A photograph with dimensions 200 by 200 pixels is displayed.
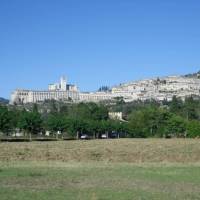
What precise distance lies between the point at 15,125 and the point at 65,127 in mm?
17459

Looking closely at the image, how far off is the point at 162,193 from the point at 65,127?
433 feet

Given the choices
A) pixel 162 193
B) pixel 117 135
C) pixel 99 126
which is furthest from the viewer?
pixel 117 135

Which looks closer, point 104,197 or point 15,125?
point 104,197

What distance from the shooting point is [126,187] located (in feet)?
73.9

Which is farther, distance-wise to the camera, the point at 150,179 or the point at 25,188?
the point at 150,179

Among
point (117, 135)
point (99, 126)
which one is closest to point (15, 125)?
point (99, 126)

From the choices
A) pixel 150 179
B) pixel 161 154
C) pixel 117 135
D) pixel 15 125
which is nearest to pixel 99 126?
pixel 117 135

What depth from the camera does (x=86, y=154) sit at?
46719 millimetres

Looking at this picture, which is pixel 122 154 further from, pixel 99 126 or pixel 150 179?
pixel 99 126

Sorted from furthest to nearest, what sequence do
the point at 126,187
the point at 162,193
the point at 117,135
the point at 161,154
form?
the point at 117,135 < the point at 161,154 < the point at 126,187 < the point at 162,193

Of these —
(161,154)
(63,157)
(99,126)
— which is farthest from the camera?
(99,126)

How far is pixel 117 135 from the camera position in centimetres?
17338

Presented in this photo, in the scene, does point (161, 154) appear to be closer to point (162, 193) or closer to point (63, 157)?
point (63, 157)

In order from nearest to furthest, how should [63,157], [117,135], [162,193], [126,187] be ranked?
[162,193], [126,187], [63,157], [117,135]
